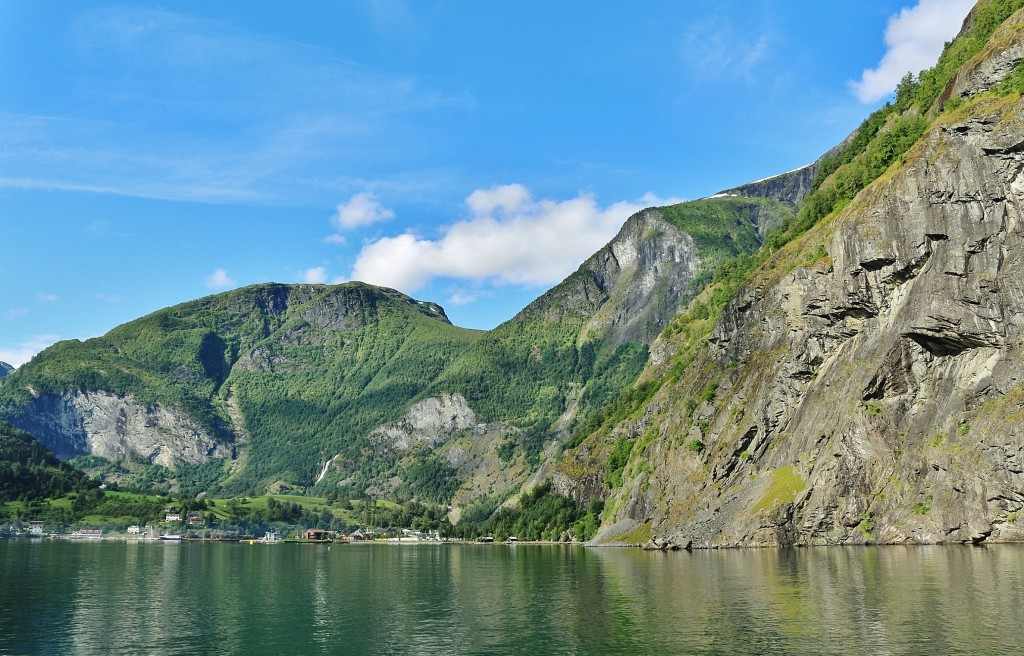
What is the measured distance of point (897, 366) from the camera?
12519 cm

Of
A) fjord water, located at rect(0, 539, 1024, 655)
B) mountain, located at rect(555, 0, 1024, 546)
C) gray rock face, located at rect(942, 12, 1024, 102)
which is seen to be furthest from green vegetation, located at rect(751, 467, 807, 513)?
gray rock face, located at rect(942, 12, 1024, 102)

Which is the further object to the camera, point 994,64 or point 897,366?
point 994,64

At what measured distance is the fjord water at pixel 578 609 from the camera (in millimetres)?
50906

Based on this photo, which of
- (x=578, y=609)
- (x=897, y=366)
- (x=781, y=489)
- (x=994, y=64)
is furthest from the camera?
(x=994, y=64)

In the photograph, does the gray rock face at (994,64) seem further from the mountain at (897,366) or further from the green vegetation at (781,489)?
the green vegetation at (781,489)

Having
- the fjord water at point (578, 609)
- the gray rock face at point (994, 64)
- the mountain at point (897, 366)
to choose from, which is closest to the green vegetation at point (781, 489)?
the mountain at point (897, 366)

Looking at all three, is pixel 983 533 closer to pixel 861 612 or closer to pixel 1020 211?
pixel 1020 211

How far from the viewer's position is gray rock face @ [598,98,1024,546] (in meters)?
110

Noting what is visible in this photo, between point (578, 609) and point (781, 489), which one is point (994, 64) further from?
point (578, 609)

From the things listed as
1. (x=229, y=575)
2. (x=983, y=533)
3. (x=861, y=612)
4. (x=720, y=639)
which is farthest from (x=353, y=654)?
(x=983, y=533)

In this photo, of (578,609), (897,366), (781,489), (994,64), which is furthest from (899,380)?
(578,609)

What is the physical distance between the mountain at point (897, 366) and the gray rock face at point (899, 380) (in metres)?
0.24

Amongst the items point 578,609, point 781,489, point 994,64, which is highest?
point 994,64

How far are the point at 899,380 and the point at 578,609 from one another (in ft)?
264
